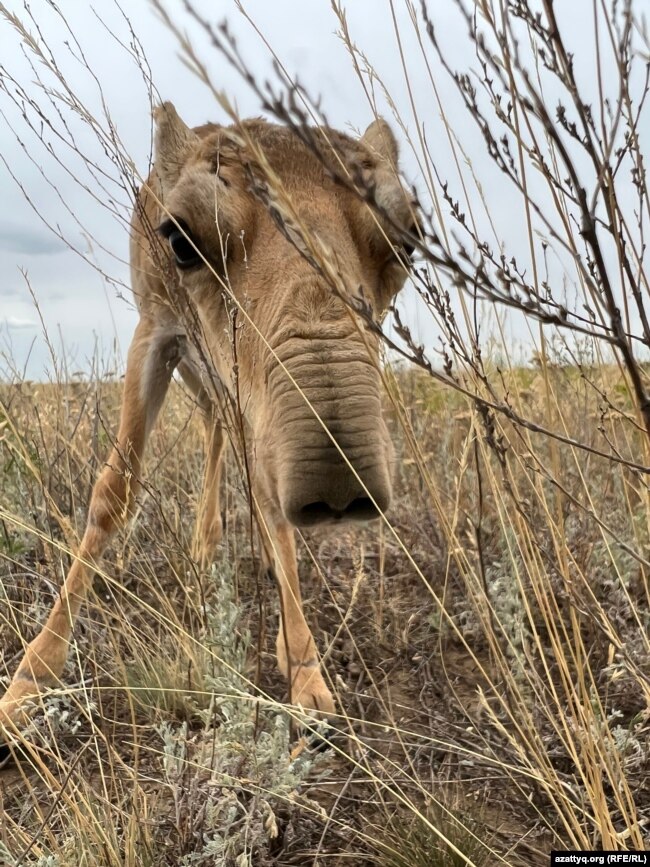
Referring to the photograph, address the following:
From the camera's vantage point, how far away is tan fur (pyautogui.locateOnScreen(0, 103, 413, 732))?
1.99m

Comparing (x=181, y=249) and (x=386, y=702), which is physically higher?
(x=181, y=249)

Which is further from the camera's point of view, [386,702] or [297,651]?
[297,651]

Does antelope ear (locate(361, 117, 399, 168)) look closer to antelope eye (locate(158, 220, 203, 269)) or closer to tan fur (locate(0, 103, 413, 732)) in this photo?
tan fur (locate(0, 103, 413, 732))

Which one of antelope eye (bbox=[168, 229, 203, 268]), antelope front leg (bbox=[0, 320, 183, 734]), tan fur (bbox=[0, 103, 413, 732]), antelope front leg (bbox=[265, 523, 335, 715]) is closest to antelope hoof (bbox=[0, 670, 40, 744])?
tan fur (bbox=[0, 103, 413, 732])

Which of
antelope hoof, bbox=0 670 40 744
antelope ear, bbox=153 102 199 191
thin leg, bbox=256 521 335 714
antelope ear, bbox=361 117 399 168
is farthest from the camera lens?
antelope ear, bbox=361 117 399 168

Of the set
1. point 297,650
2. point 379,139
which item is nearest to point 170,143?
point 379,139

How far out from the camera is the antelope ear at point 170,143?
10.8 feet

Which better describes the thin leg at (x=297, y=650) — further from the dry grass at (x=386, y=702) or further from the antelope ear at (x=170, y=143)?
the antelope ear at (x=170, y=143)

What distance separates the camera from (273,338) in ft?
7.62

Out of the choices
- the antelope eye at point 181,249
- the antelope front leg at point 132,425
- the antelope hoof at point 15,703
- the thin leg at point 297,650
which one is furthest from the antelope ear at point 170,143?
the antelope hoof at point 15,703

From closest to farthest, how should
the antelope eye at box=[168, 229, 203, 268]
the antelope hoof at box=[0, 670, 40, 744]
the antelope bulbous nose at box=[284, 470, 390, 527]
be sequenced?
1. the antelope bulbous nose at box=[284, 470, 390, 527]
2. the antelope hoof at box=[0, 670, 40, 744]
3. the antelope eye at box=[168, 229, 203, 268]

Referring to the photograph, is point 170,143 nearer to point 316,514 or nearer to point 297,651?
point 316,514

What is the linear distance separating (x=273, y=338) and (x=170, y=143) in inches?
62.7

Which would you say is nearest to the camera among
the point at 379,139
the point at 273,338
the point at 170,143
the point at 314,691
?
the point at 273,338
